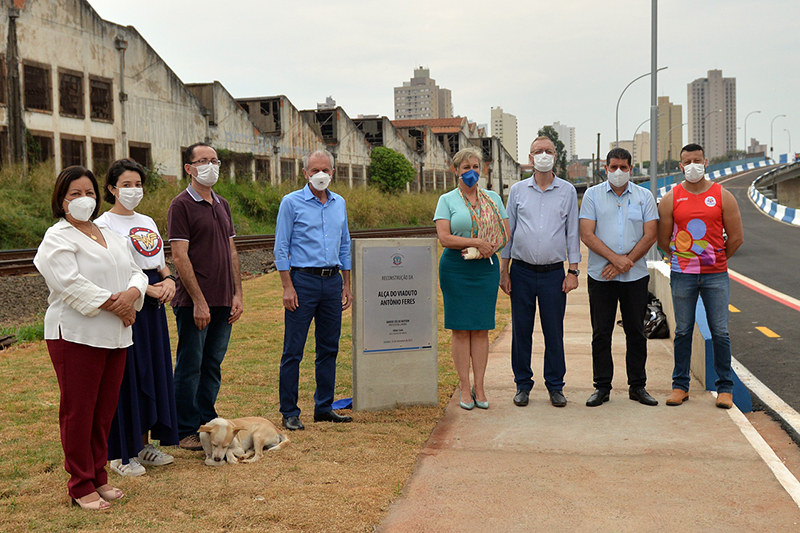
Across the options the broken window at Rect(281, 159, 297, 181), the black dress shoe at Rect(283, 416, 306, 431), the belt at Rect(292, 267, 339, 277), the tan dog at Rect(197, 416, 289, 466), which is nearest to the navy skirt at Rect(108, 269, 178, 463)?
the tan dog at Rect(197, 416, 289, 466)

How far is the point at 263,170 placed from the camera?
37781 mm

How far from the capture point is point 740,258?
66.2 ft

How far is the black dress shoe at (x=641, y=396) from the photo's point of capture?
19.9 ft

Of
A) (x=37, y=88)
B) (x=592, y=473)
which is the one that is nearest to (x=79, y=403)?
(x=592, y=473)

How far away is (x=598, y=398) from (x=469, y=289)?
1.43 metres

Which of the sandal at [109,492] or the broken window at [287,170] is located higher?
the broken window at [287,170]

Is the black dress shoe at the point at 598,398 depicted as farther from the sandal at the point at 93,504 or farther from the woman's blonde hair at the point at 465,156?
the sandal at the point at 93,504

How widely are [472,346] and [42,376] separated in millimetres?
4439

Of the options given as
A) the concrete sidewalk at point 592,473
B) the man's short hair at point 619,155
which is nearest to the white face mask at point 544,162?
the man's short hair at point 619,155

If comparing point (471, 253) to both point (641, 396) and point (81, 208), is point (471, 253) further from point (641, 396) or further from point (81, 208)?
point (81, 208)

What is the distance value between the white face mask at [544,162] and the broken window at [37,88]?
901 inches

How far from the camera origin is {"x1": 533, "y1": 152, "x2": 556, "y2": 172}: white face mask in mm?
6039

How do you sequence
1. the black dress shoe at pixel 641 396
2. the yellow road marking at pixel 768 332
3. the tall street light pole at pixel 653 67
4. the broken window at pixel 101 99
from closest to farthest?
the black dress shoe at pixel 641 396, the yellow road marking at pixel 768 332, the tall street light pole at pixel 653 67, the broken window at pixel 101 99

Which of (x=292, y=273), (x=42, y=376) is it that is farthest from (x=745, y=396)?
(x=42, y=376)
